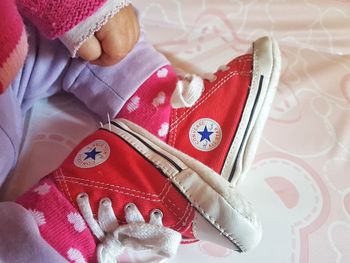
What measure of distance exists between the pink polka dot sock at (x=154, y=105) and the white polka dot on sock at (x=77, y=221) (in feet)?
0.37

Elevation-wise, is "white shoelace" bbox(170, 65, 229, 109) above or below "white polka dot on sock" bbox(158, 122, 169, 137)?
above

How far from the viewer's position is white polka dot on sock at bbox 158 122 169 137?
0.48 m

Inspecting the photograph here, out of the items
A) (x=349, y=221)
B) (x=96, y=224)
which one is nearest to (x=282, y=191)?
(x=349, y=221)

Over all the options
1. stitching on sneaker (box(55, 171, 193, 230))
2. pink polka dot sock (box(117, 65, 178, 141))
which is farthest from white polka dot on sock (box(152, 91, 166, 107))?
stitching on sneaker (box(55, 171, 193, 230))

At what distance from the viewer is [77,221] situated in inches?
16.5

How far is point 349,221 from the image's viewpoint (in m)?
0.48

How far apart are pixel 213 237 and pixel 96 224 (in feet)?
0.33

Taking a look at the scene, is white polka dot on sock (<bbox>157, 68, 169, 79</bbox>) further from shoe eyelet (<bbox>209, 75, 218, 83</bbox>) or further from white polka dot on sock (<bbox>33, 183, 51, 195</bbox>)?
white polka dot on sock (<bbox>33, 183, 51, 195</bbox>)

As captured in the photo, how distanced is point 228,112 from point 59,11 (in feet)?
0.62

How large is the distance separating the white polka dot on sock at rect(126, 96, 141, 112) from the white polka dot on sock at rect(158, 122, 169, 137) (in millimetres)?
35

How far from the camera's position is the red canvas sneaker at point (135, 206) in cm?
40

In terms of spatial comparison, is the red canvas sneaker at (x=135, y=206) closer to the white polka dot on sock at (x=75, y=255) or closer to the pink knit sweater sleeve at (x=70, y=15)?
the white polka dot on sock at (x=75, y=255)

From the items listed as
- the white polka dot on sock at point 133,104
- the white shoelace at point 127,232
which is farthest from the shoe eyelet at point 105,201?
the white polka dot on sock at point 133,104

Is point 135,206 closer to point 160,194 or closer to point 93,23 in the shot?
point 160,194
